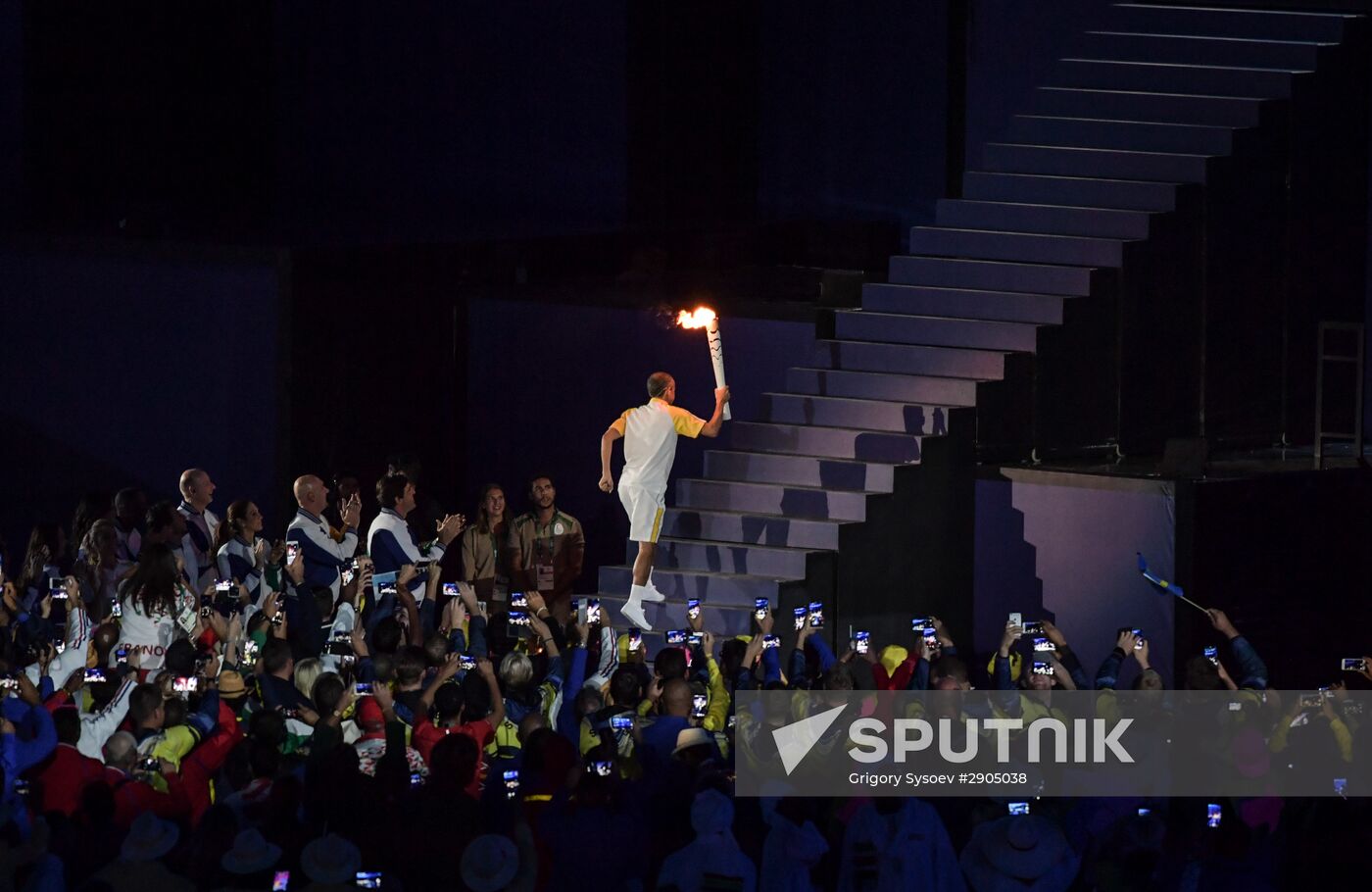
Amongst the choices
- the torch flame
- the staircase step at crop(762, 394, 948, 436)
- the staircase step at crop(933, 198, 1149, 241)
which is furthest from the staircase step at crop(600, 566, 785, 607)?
the staircase step at crop(933, 198, 1149, 241)

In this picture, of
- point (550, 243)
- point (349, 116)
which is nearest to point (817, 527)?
point (550, 243)

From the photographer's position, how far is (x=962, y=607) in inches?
626

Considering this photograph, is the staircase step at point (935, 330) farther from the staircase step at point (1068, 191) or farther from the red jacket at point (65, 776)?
the red jacket at point (65, 776)

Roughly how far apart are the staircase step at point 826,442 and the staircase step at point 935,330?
0.95 metres

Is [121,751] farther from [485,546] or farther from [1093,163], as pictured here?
[1093,163]

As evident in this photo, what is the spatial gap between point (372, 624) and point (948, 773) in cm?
383

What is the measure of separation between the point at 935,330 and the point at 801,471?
1462 mm

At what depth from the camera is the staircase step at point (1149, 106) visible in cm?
1656

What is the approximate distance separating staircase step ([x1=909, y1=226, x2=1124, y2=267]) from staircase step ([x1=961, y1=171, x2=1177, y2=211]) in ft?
1.12

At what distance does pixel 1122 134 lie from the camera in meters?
17.0

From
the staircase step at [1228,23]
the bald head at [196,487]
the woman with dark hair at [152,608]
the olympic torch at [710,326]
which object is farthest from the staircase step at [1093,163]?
the woman with dark hair at [152,608]

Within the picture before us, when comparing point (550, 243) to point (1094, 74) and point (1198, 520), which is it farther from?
point (1198, 520)

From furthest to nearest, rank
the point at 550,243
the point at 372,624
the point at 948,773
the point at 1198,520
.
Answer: the point at 550,243 → the point at 1198,520 → the point at 372,624 → the point at 948,773

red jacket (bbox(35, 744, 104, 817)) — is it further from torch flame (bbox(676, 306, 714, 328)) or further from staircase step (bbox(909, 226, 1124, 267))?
→ staircase step (bbox(909, 226, 1124, 267))
